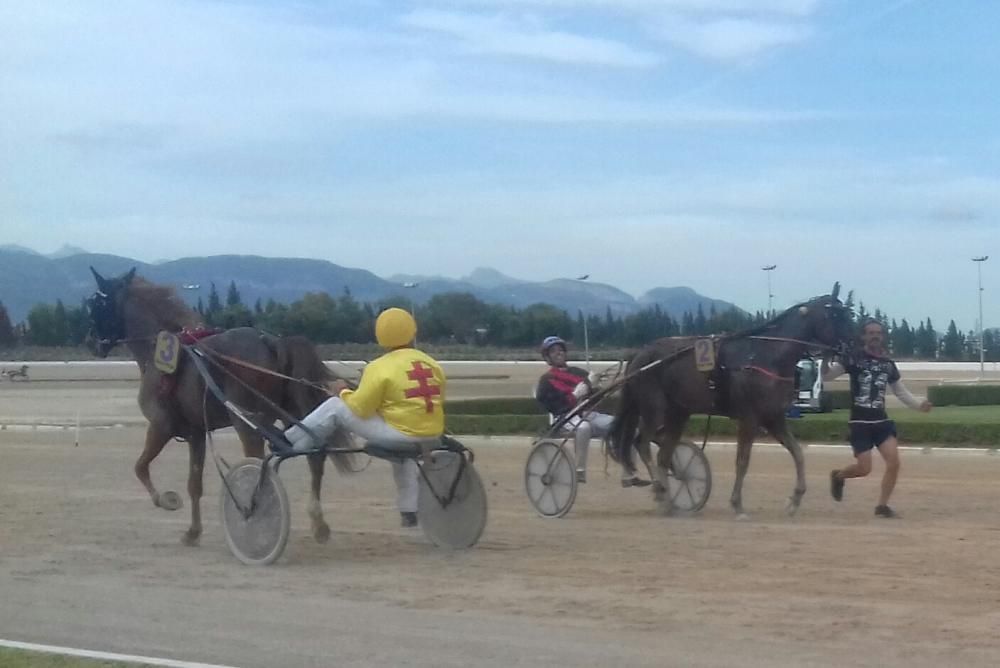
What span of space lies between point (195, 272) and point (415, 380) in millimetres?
122407

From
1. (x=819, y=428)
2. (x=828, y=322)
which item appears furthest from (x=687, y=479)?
(x=819, y=428)

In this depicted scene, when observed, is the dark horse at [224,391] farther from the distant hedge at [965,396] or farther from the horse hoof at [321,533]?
the distant hedge at [965,396]

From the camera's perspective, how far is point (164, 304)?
450 inches

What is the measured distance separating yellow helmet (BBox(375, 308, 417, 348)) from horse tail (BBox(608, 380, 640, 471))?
12.5 ft

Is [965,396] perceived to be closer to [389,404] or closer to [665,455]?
[665,455]

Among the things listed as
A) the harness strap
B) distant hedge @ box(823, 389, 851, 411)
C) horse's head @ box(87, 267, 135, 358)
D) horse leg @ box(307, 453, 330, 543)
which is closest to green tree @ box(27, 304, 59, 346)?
distant hedge @ box(823, 389, 851, 411)

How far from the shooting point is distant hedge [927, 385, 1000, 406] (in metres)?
34.7

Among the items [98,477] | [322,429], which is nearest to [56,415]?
[98,477]

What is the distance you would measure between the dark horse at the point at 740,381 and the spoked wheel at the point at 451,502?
2999 mm

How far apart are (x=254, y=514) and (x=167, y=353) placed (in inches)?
71.0

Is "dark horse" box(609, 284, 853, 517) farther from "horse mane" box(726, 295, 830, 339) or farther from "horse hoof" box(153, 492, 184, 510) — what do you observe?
"horse hoof" box(153, 492, 184, 510)

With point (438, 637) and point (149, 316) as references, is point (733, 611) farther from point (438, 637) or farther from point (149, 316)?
point (149, 316)

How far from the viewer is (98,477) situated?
55.6ft

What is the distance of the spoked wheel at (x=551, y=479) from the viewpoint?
40.4 feet
